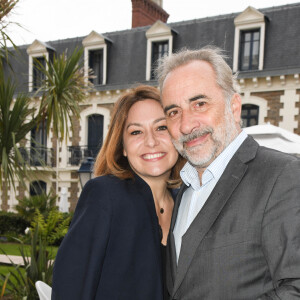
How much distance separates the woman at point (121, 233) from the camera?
2072 mm

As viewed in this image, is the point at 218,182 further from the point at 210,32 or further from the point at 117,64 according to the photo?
the point at 117,64

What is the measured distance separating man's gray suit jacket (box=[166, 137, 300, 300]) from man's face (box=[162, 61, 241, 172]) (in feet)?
0.57

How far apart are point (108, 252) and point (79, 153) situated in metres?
15.1

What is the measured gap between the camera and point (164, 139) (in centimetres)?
269

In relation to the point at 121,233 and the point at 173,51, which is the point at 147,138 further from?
the point at 173,51

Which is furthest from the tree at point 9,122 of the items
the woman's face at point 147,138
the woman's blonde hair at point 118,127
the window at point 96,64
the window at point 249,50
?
the window at point 96,64

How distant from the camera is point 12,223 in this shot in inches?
573

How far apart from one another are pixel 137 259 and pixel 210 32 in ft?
45.3

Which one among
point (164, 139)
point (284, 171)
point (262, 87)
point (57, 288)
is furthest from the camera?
point (262, 87)

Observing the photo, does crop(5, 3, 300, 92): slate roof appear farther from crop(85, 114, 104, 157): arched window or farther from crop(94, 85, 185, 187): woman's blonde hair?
crop(94, 85, 185, 187): woman's blonde hair

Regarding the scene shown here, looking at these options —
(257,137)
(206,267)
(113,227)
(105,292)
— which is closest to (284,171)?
(206,267)

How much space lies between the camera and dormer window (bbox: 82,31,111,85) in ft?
53.7

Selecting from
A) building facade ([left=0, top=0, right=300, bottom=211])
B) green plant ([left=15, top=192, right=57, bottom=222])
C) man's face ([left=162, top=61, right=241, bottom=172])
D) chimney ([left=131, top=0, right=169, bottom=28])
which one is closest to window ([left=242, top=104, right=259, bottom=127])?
building facade ([left=0, top=0, right=300, bottom=211])

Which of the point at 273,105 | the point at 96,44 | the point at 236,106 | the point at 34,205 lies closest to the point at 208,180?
the point at 236,106
